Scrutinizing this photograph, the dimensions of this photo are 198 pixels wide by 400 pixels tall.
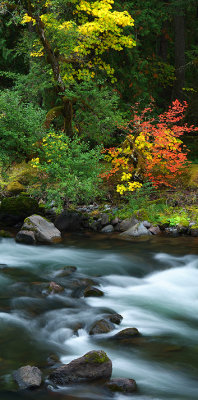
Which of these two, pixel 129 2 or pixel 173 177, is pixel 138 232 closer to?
pixel 173 177

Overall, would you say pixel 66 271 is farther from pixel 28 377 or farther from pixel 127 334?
pixel 28 377

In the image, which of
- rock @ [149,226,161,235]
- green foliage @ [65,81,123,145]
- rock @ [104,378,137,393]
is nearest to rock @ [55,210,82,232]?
rock @ [149,226,161,235]

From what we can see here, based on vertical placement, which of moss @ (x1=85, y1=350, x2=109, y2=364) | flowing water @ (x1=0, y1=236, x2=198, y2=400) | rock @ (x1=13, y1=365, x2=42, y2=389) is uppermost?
moss @ (x1=85, y1=350, x2=109, y2=364)

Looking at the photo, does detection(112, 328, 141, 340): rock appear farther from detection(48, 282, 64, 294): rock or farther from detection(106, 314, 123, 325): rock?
detection(48, 282, 64, 294): rock

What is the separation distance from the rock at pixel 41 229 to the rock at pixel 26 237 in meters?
0.19

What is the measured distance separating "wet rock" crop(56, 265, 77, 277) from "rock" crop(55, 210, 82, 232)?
3434mm

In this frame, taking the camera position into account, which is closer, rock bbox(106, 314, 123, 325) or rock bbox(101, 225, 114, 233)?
rock bbox(106, 314, 123, 325)

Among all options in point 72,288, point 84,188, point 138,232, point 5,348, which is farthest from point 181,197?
point 5,348

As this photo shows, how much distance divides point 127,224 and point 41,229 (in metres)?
2.29

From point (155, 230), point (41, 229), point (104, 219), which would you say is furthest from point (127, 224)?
point (41, 229)

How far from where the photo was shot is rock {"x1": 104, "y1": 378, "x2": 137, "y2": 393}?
3859 millimetres

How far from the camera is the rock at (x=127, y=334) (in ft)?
16.4

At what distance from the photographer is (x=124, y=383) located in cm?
392

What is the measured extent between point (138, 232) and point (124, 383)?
21.5ft
